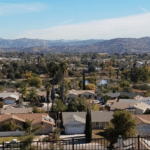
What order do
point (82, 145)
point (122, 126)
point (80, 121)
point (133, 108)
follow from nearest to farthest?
point (82, 145), point (122, 126), point (80, 121), point (133, 108)

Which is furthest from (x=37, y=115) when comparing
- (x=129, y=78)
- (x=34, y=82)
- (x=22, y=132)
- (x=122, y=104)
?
(x=129, y=78)

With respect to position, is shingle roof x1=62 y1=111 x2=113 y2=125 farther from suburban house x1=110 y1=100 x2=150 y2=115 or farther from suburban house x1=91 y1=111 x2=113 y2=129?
suburban house x1=110 y1=100 x2=150 y2=115

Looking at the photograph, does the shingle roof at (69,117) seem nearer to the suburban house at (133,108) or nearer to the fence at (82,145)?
the suburban house at (133,108)

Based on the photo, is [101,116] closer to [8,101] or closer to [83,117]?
[83,117]

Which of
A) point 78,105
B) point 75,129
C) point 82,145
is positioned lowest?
point 75,129

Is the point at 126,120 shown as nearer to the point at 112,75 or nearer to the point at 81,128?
the point at 81,128

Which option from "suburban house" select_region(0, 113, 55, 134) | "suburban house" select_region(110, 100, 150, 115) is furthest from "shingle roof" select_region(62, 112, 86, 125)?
"suburban house" select_region(110, 100, 150, 115)

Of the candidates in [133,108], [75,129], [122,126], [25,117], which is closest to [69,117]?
[75,129]

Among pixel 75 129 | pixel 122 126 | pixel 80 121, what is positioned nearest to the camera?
pixel 122 126

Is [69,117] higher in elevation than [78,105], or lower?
lower
